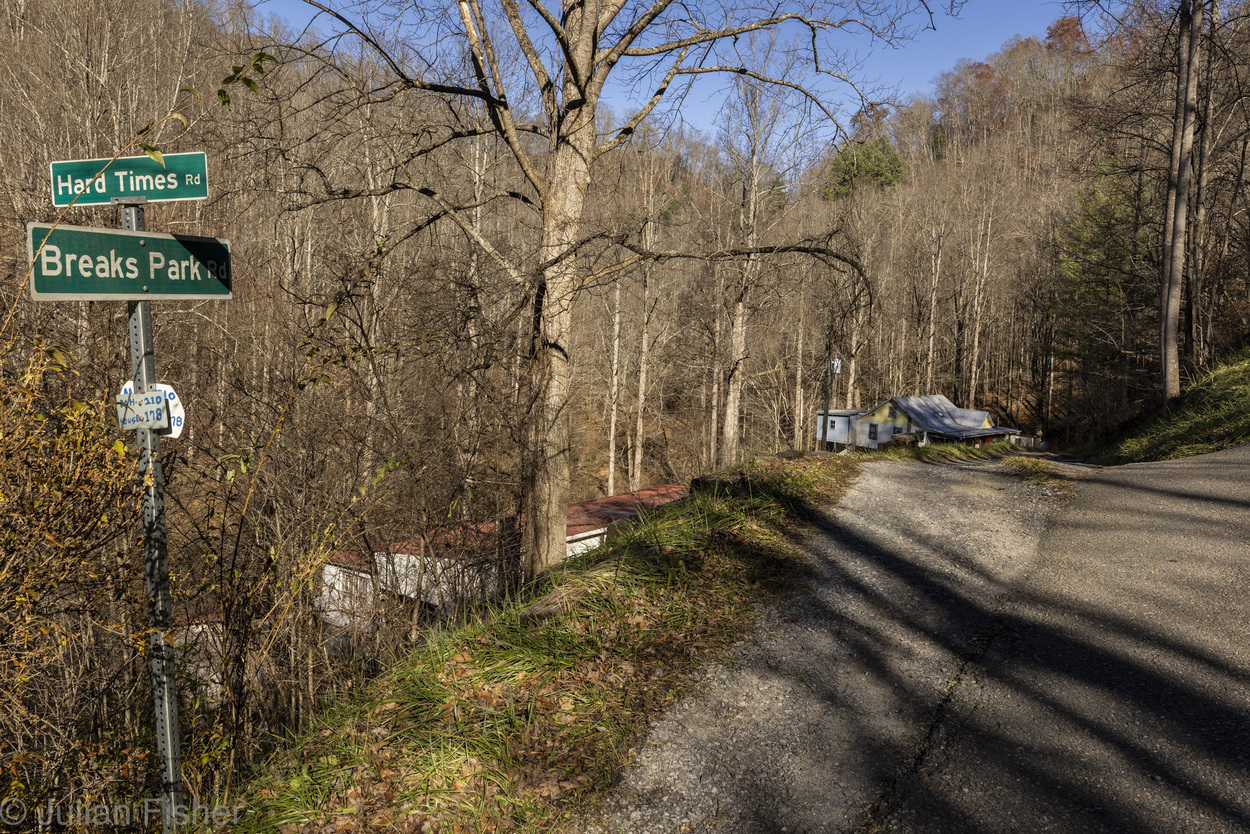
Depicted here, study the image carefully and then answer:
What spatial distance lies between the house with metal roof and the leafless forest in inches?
137

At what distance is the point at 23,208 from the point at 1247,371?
18609 millimetres

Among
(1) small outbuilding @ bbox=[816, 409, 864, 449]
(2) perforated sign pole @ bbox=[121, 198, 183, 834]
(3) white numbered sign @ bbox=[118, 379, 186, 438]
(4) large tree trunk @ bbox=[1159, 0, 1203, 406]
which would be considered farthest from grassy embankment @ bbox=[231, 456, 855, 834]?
(1) small outbuilding @ bbox=[816, 409, 864, 449]

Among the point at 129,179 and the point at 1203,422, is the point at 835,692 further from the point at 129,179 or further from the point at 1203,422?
the point at 1203,422

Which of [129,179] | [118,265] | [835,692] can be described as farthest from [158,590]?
[835,692]

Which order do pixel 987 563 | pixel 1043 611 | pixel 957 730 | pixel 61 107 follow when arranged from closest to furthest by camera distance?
pixel 957 730 → pixel 1043 611 → pixel 987 563 → pixel 61 107

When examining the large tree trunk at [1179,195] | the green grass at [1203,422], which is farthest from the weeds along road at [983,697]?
the large tree trunk at [1179,195]

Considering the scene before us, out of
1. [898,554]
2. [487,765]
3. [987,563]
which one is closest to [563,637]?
[487,765]

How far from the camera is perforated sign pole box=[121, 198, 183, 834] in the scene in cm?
261

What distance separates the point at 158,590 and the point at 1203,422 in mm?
13064

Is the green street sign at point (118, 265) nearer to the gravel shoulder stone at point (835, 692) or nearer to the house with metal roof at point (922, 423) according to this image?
the gravel shoulder stone at point (835, 692)

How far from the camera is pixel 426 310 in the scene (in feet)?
21.9

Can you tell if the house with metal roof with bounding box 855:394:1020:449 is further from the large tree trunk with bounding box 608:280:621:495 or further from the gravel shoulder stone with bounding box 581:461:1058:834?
the gravel shoulder stone with bounding box 581:461:1058:834

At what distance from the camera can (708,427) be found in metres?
34.8

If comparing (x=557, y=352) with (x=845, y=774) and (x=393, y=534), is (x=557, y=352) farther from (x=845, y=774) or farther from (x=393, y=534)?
(x=845, y=774)
